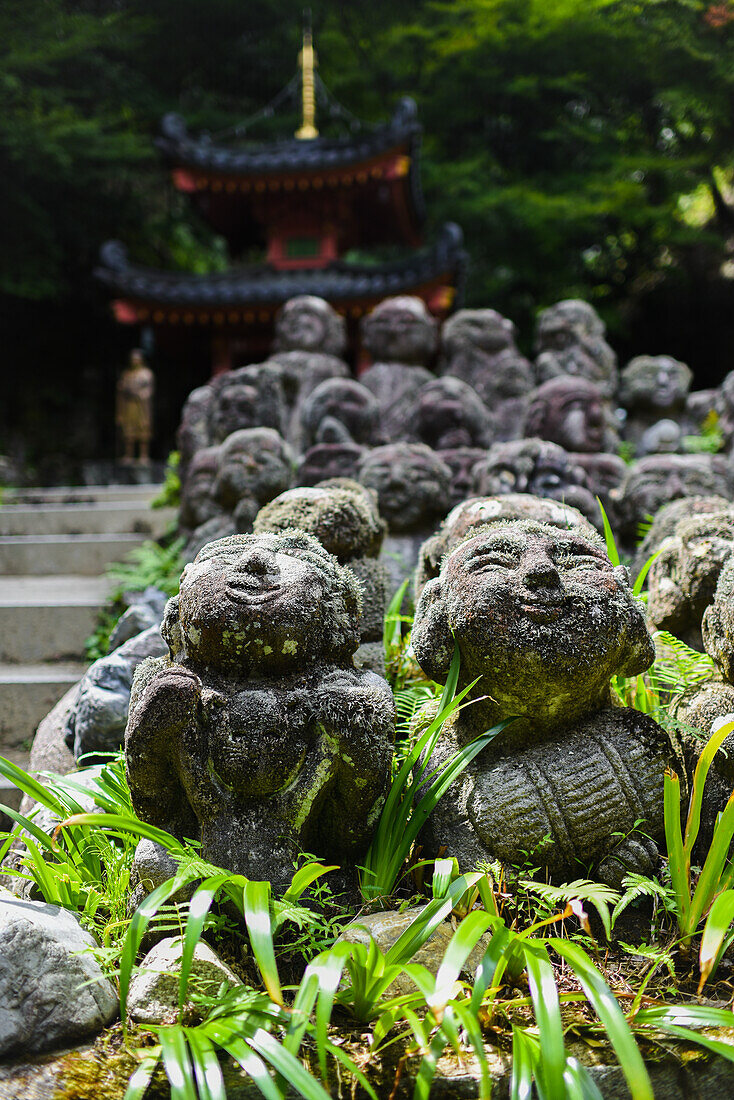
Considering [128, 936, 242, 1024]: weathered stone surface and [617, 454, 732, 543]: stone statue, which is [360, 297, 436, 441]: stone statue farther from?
[128, 936, 242, 1024]: weathered stone surface

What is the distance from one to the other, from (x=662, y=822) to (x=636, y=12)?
1390 cm

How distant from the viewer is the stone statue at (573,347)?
8.52 meters

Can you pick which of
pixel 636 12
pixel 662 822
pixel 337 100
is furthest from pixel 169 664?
pixel 337 100

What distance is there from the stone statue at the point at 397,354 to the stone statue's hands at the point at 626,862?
577cm

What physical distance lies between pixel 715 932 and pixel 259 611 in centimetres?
127

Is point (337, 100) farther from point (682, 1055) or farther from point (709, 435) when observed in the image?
point (682, 1055)

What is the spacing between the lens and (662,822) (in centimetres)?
229

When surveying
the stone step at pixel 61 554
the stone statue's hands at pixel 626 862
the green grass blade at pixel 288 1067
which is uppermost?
the stone step at pixel 61 554

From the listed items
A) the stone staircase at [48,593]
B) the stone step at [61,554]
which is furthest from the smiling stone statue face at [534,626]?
the stone step at [61,554]

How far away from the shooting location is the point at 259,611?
2.13m

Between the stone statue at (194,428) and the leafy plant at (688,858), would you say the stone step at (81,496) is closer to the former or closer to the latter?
the stone statue at (194,428)

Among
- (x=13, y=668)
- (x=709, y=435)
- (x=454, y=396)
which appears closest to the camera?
(x=13, y=668)

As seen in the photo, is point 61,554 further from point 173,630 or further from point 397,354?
point 173,630

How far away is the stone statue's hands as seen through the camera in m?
2.21
